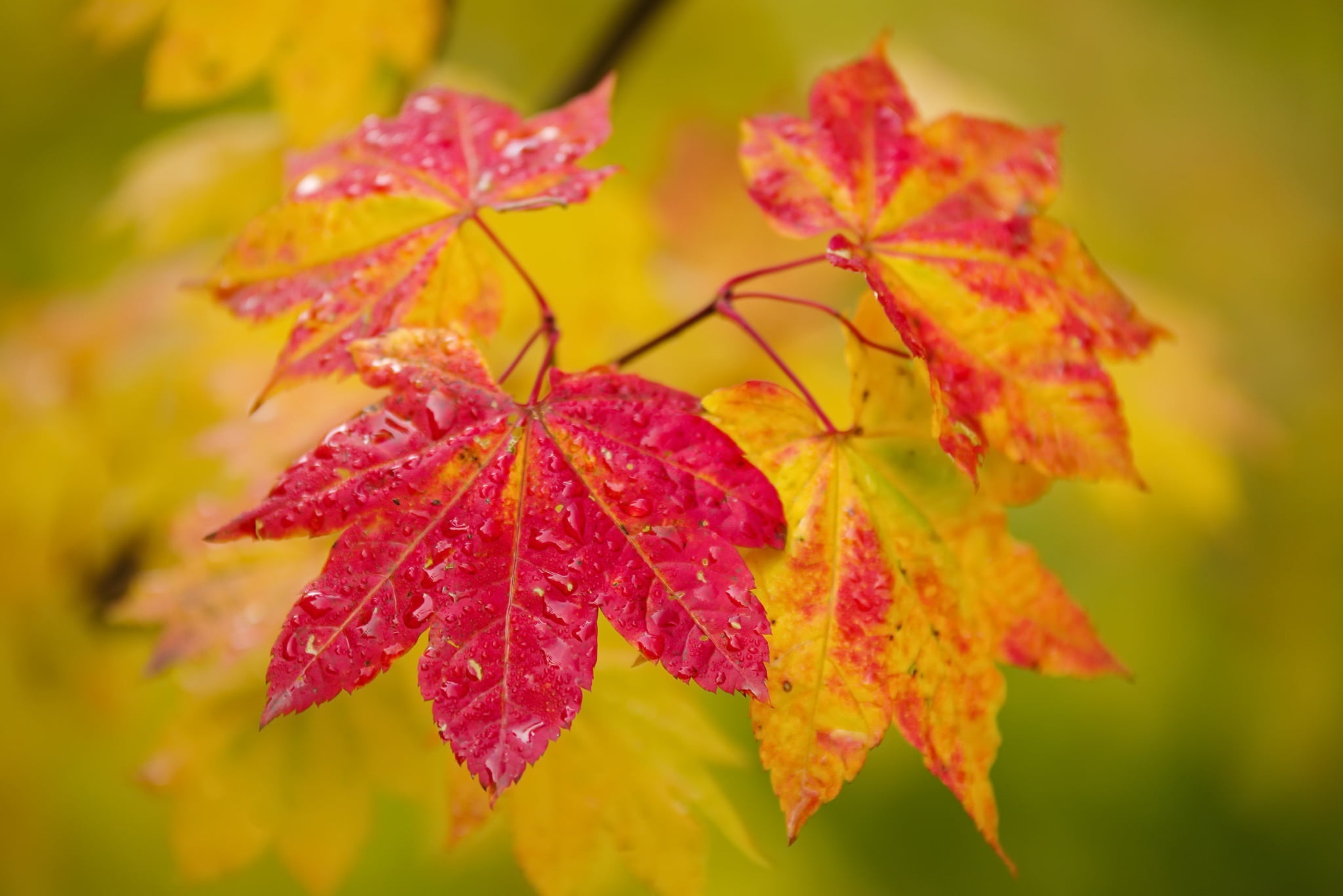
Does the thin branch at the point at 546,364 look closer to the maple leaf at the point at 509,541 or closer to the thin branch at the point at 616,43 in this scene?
the maple leaf at the point at 509,541

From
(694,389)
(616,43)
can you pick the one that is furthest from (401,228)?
(694,389)

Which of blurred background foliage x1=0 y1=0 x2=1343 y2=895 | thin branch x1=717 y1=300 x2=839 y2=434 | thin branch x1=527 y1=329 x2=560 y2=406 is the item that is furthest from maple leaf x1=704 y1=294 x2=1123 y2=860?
blurred background foliage x1=0 y1=0 x2=1343 y2=895

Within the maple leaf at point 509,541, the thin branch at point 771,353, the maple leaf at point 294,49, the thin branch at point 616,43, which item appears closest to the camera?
the maple leaf at point 509,541

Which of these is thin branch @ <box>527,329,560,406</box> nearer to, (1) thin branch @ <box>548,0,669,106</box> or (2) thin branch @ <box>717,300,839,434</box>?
(2) thin branch @ <box>717,300,839,434</box>

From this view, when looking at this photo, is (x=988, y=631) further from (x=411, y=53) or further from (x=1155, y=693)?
(x=1155, y=693)

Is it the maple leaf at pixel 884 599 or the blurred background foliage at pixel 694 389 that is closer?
the maple leaf at pixel 884 599

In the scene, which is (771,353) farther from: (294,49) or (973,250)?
(294,49)

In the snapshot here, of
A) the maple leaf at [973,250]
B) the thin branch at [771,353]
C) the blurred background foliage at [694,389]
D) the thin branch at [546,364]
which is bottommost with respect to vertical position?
the blurred background foliage at [694,389]

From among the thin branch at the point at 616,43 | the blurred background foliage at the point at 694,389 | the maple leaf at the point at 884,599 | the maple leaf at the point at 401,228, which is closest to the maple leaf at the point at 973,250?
the maple leaf at the point at 884,599
